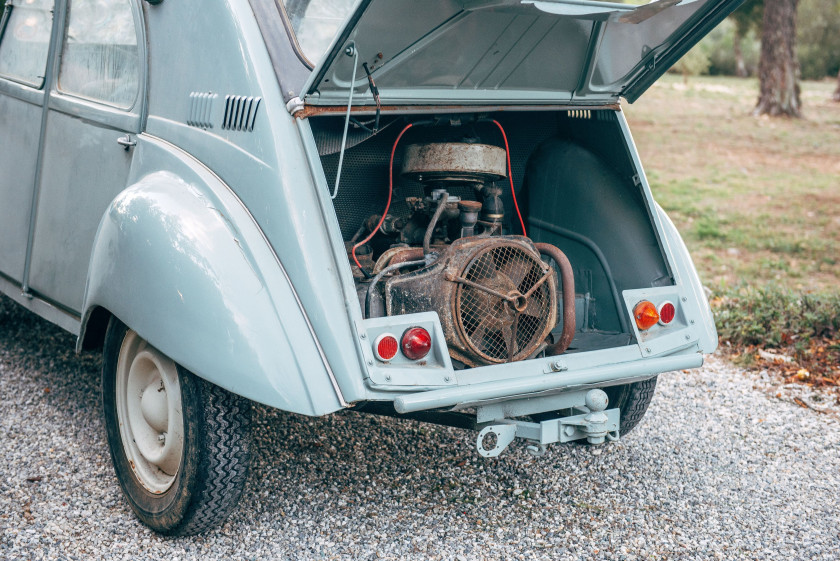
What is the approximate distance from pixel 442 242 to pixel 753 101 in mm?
17930

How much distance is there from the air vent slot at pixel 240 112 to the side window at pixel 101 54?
2.24 ft

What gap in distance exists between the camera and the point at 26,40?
4.09m

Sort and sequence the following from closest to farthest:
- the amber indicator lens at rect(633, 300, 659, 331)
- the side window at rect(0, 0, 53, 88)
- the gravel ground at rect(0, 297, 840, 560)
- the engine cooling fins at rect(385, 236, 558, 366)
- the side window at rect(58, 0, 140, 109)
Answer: the engine cooling fins at rect(385, 236, 558, 366) → the gravel ground at rect(0, 297, 840, 560) → the amber indicator lens at rect(633, 300, 659, 331) → the side window at rect(58, 0, 140, 109) → the side window at rect(0, 0, 53, 88)

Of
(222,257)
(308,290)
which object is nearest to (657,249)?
(308,290)

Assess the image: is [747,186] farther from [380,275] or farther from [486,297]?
[380,275]

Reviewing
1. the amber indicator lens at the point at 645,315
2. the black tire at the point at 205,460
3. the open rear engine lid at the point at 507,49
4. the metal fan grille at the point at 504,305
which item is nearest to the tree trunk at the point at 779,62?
the open rear engine lid at the point at 507,49

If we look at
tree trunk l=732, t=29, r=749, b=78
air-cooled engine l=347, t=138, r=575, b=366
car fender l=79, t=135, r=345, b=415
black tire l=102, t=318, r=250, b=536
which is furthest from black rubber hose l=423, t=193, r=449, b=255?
tree trunk l=732, t=29, r=749, b=78

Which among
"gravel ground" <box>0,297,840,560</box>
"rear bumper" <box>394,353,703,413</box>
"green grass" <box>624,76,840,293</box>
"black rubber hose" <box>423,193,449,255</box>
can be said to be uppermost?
"black rubber hose" <box>423,193,449,255</box>

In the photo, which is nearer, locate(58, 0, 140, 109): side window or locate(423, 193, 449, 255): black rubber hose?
locate(423, 193, 449, 255): black rubber hose

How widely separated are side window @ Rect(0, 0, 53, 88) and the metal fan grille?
234 cm

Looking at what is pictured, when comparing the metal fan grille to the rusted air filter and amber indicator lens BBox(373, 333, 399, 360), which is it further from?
the rusted air filter

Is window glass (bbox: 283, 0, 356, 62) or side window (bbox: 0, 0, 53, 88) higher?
window glass (bbox: 283, 0, 356, 62)

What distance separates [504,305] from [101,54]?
6.77 ft

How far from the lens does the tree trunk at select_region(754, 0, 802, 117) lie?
14.9 metres
